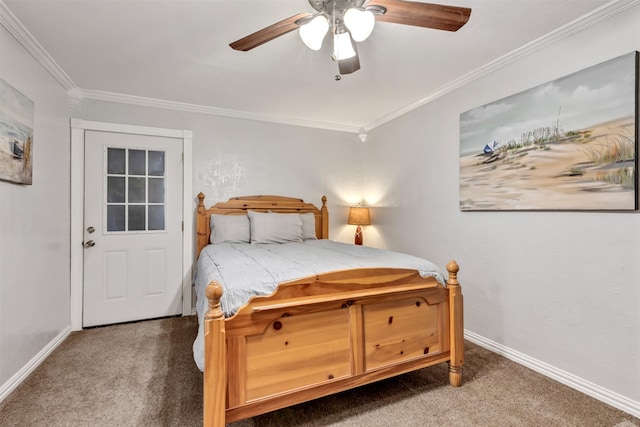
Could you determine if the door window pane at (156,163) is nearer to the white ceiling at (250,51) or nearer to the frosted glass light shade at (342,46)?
the white ceiling at (250,51)

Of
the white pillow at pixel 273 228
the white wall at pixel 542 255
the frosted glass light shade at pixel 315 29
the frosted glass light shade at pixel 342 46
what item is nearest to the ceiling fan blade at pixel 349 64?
the frosted glass light shade at pixel 342 46

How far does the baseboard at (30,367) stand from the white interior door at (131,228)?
14.5 inches

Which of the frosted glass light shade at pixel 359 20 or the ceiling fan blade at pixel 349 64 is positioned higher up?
the ceiling fan blade at pixel 349 64

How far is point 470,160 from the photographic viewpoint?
2.54m

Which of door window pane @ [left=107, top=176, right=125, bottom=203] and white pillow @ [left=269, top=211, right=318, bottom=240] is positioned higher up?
door window pane @ [left=107, top=176, right=125, bottom=203]

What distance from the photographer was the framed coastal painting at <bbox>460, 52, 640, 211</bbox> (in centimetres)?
164

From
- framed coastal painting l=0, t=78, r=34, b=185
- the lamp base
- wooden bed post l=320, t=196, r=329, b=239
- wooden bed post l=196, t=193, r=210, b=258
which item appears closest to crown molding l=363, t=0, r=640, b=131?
wooden bed post l=320, t=196, r=329, b=239

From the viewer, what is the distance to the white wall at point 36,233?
1.81 meters

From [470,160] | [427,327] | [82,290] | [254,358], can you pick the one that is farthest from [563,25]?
[82,290]

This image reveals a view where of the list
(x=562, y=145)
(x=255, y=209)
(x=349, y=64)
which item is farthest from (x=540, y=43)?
(x=255, y=209)

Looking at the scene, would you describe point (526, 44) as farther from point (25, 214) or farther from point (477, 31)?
point (25, 214)

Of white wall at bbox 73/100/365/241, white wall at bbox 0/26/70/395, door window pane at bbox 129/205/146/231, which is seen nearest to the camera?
white wall at bbox 0/26/70/395

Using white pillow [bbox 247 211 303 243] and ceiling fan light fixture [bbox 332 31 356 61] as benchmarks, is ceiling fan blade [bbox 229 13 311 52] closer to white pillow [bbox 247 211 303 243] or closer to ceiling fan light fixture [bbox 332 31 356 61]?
ceiling fan light fixture [bbox 332 31 356 61]

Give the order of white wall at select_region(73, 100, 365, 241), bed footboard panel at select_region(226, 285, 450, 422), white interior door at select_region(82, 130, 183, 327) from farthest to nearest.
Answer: white wall at select_region(73, 100, 365, 241) → white interior door at select_region(82, 130, 183, 327) → bed footboard panel at select_region(226, 285, 450, 422)
